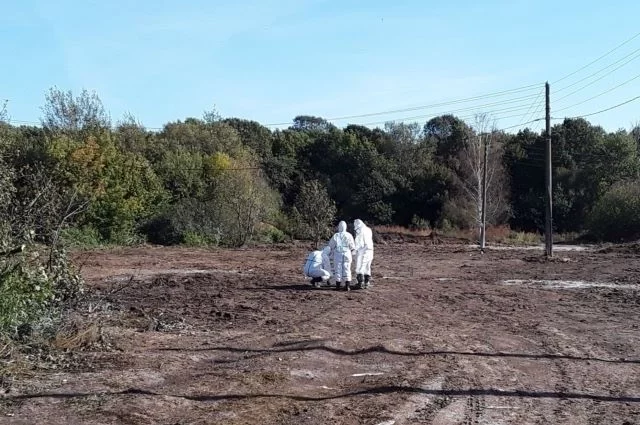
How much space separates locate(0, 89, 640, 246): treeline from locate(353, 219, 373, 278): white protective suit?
555 inches

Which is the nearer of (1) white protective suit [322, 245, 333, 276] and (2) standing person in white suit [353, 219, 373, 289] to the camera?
(2) standing person in white suit [353, 219, 373, 289]

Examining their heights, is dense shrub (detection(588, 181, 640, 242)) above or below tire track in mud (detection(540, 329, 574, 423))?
above

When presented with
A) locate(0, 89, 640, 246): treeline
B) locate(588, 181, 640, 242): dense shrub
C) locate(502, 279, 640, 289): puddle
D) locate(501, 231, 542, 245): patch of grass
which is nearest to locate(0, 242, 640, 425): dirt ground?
locate(502, 279, 640, 289): puddle

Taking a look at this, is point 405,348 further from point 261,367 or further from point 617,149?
point 617,149

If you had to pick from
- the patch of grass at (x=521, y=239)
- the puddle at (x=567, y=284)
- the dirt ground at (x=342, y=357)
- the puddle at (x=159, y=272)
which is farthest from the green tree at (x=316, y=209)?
the dirt ground at (x=342, y=357)

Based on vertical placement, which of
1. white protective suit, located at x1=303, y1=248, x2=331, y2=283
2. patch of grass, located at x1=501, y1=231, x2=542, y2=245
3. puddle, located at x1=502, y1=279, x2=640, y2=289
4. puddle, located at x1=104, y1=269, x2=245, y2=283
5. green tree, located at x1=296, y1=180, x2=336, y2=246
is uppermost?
green tree, located at x1=296, y1=180, x2=336, y2=246

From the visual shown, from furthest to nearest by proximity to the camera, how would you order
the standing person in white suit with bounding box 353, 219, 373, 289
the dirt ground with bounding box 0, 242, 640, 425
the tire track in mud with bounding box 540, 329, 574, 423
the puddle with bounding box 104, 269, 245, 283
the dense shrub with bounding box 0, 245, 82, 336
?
the puddle with bounding box 104, 269, 245, 283
the standing person in white suit with bounding box 353, 219, 373, 289
the dense shrub with bounding box 0, 245, 82, 336
the tire track in mud with bounding box 540, 329, 574, 423
the dirt ground with bounding box 0, 242, 640, 425

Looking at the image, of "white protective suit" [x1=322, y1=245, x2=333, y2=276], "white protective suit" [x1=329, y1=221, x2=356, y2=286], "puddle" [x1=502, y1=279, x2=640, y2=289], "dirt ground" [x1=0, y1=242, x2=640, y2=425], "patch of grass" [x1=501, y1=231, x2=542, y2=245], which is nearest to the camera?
"dirt ground" [x1=0, y1=242, x2=640, y2=425]

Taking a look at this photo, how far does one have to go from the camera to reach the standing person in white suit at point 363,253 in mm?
18906

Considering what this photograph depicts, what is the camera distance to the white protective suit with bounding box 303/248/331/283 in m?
19.1

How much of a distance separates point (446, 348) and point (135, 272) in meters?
14.5

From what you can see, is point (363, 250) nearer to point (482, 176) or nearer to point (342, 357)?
point (342, 357)

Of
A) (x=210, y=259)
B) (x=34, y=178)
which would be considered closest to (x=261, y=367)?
(x=34, y=178)

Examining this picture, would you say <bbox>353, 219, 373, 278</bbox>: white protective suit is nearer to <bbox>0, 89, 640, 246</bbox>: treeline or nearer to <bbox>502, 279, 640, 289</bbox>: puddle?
<bbox>502, 279, 640, 289</bbox>: puddle
